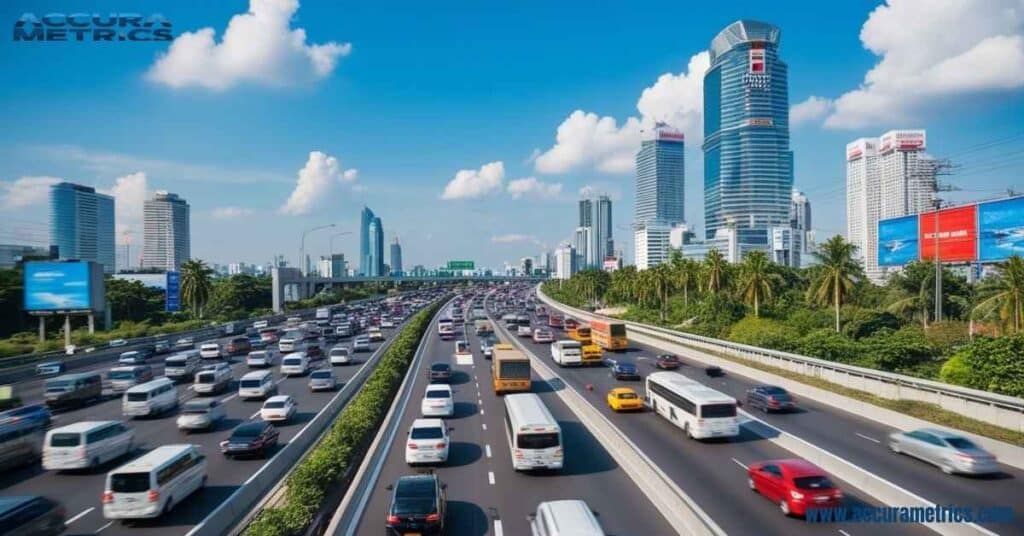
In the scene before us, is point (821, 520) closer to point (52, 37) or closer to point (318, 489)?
point (318, 489)

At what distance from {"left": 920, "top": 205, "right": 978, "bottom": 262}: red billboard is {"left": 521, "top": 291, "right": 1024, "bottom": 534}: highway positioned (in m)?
35.6

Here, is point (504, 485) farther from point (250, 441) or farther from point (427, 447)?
point (250, 441)

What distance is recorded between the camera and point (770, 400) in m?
31.0

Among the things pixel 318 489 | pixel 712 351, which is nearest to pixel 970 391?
pixel 712 351

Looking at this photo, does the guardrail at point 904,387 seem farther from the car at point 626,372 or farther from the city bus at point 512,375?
the city bus at point 512,375

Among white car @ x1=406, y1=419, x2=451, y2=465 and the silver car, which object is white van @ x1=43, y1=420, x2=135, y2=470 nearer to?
white car @ x1=406, y1=419, x2=451, y2=465

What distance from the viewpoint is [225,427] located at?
29234 millimetres

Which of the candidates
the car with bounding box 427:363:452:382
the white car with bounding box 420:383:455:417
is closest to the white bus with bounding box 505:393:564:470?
the white car with bounding box 420:383:455:417

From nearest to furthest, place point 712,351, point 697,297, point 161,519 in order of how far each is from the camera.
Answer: point 161,519
point 712,351
point 697,297

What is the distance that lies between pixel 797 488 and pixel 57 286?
67.7 meters

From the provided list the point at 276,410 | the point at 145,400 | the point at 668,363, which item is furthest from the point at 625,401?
the point at 145,400

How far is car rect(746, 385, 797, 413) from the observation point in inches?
1214

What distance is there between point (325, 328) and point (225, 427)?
156 feet

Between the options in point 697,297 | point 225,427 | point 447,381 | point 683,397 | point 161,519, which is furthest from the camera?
point 697,297
